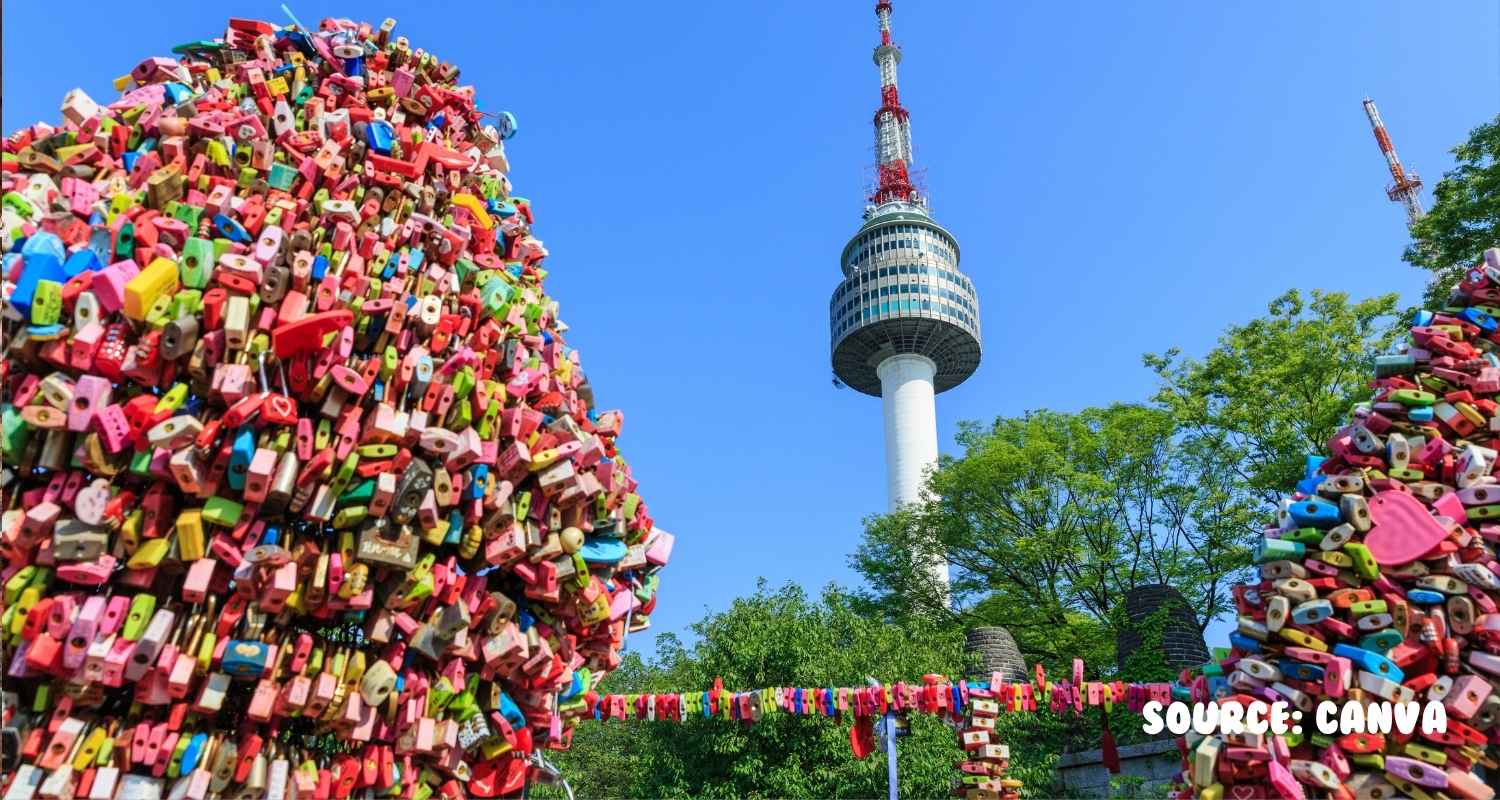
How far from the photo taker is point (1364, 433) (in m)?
6.43

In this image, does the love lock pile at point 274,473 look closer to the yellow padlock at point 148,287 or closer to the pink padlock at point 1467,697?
the yellow padlock at point 148,287

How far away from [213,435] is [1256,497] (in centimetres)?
2829

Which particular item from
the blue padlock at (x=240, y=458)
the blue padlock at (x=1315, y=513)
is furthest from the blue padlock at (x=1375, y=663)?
the blue padlock at (x=240, y=458)

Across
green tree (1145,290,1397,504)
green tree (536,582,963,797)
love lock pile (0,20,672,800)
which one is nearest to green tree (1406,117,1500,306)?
green tree (1145,290,1397,504)

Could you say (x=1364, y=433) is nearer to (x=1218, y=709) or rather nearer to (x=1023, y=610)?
(x=1218, y=709)

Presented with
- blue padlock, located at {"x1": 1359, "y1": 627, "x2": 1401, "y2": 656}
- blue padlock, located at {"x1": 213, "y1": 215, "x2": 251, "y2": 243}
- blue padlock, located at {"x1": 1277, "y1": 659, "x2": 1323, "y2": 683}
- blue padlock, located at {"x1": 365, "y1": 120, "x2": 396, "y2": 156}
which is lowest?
blue padlock, located at {"x1": 1277, "y1": 659, "x2": 1323, "y2": 683}

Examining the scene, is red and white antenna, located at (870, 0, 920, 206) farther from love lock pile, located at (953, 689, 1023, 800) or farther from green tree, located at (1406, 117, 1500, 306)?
love lock pile, located at (953, 689, 1023, 800)

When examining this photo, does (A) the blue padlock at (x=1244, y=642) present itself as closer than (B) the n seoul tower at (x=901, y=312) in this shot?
Yes

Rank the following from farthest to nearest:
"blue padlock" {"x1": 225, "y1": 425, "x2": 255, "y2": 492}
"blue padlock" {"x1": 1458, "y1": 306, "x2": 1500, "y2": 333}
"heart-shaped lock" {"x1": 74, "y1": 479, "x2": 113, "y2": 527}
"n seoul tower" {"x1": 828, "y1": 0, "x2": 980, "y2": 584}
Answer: "n seoul tower" {"x1": 828, "y1": 0, "x2": 980, "y2": 584}
"blue padlock" {"x1": 1458, "y1": 306, "x2": 1500, "y2": 333}
"blue padlock" {"x1": 225, "y1": 425, "x2": 255, "y2": 492}
"heart-shaped lock" {"x1": 74, "y1": 479, "x2": 113, "y2": 527}

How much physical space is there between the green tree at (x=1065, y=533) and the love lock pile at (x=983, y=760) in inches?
658

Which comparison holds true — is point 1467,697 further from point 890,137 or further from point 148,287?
point 890,137

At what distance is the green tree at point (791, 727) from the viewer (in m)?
18.6

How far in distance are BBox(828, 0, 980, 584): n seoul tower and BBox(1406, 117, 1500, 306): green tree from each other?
43165 millimetres

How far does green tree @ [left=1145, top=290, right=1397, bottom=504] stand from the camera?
83.4ft
